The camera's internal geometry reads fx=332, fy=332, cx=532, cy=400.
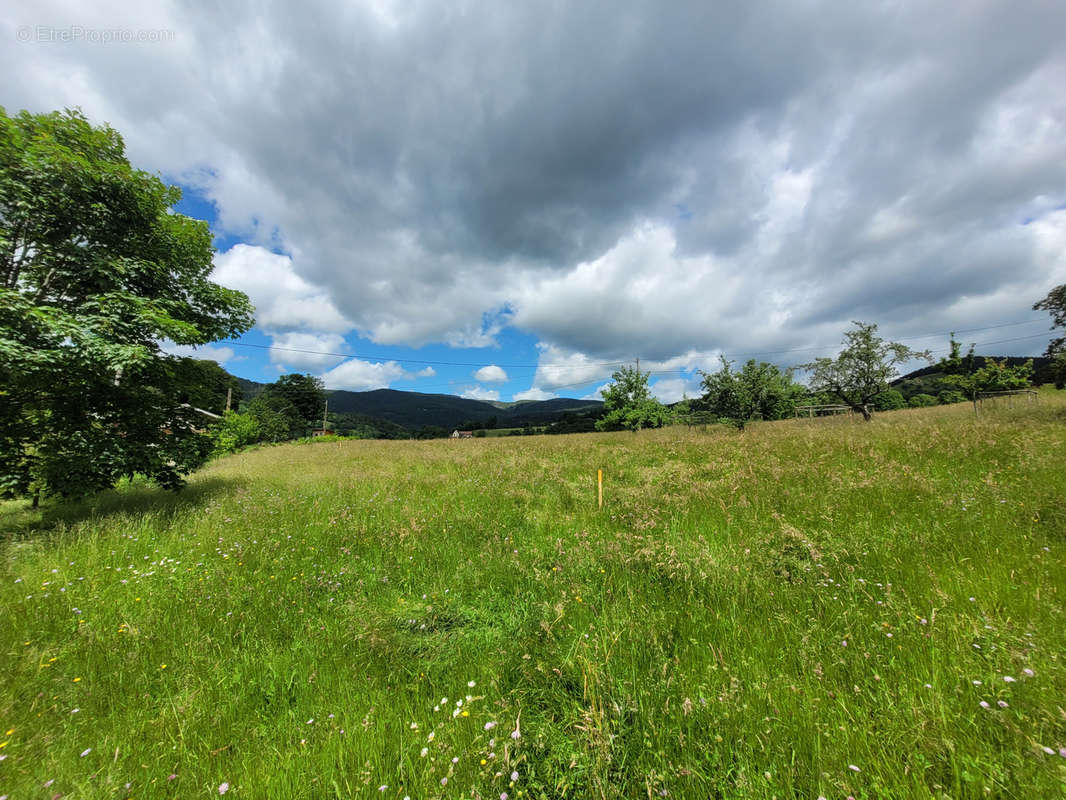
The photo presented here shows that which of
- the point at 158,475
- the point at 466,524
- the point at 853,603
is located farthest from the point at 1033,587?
the point at 158,475

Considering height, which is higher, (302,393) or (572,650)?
(302,393)

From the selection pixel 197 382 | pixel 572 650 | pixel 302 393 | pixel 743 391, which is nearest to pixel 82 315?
pixel 197 382

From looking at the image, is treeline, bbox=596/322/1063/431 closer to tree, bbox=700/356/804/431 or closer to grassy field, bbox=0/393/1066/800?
tree, bbox=700/356/804/431

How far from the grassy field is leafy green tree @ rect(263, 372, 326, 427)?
2890 inches

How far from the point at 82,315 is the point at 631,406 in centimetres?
3285

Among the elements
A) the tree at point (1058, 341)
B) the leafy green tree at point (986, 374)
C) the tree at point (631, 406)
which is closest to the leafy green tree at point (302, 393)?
the tree at point (631, 406)

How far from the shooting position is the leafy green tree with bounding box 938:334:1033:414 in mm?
31938

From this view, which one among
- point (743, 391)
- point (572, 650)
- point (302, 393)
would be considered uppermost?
point (302, 393)

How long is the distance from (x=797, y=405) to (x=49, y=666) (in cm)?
3657

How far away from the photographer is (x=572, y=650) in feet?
8.86

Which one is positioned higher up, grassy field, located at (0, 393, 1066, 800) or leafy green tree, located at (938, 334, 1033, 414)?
→ leafy green tree, located at (938, 334, 1033, 414)

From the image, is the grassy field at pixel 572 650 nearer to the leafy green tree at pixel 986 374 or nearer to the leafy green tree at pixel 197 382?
the leafy green tree at pixel 197 382

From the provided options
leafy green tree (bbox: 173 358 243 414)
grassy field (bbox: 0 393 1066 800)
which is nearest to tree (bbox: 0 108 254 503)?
leafy green tree (bbox: 173 358 243 414)

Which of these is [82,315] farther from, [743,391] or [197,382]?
[743,391]
